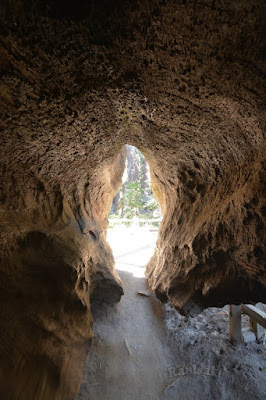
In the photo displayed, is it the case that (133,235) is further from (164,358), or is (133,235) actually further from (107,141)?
(107,141)

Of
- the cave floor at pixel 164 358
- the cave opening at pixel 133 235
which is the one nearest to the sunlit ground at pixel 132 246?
the cave opening at pixel 133 235

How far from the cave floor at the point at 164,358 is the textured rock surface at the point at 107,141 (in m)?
1.27

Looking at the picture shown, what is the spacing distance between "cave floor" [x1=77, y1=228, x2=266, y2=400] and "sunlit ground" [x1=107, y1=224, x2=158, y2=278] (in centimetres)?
201

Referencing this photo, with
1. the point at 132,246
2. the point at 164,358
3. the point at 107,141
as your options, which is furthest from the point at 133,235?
the point at 107,141

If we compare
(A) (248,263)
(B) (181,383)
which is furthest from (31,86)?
(B) (181,383)

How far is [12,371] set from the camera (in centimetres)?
179

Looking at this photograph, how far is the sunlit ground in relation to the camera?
748 centimetres

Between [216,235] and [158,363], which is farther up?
[216,235]

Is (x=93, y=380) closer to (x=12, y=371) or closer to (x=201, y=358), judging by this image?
(x=201, y=358)

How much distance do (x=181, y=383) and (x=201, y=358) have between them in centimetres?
61

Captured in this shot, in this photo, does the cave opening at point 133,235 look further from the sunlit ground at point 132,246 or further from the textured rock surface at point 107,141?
the textured rock surface at point 107,141

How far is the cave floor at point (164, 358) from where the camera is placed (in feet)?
10.6

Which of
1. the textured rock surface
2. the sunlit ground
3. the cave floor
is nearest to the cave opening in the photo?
the sunlit ground

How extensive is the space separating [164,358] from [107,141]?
12.8ft
